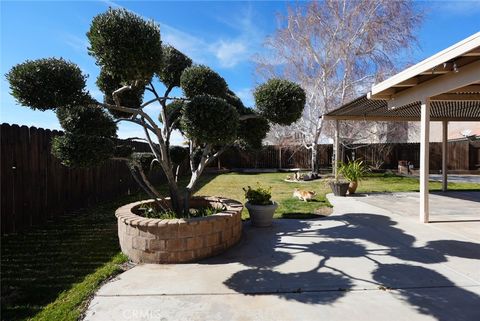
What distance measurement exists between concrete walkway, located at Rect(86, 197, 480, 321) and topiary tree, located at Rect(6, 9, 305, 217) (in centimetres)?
141

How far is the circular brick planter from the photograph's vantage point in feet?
12.1

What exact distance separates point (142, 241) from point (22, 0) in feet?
12.2

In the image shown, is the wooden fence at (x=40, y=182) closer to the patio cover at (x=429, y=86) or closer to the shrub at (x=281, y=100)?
the shrub at (x=281, y=100)

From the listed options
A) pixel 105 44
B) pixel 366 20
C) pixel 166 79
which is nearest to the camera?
pixel 105 44

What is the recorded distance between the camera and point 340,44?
46.8 feet

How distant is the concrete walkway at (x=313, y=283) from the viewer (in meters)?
2.56

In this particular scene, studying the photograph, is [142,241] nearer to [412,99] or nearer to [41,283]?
[41,283]

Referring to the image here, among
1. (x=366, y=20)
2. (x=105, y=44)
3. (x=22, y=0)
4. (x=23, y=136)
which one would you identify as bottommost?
(x=23, y=136)

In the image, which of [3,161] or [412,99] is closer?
[3,161]

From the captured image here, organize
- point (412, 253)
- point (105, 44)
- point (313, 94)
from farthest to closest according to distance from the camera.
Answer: point (313, 94), point (412, 253), point (105, 44)

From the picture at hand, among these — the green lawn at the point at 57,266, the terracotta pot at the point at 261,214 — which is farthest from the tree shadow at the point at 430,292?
the green lawn at the point at 57,266

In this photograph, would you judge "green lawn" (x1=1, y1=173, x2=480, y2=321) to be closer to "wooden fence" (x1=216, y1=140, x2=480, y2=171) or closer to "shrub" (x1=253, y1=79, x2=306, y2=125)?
"shrub" (x1=253, y1=79, x2=306, y2=125)

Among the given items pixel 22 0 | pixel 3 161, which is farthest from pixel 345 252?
pixel 22 0

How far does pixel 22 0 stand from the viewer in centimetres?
422
